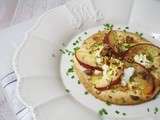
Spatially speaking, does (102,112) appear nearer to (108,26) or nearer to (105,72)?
(105,72)

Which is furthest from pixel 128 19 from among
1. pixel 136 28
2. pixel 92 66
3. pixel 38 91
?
pixel 38 91

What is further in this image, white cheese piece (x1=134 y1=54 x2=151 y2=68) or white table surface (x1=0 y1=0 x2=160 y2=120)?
white table surface (x1=0 y1=0 x2=160 y2=120)

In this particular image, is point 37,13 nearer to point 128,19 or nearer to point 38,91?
point 128,19

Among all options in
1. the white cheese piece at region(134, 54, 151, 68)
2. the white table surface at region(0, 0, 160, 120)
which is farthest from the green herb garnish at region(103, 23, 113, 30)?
the white cheese piece at region(134, 54, 151, 68)

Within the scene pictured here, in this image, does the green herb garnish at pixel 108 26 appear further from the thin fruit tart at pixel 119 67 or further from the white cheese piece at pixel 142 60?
the white cheese piece at pixel 142 60

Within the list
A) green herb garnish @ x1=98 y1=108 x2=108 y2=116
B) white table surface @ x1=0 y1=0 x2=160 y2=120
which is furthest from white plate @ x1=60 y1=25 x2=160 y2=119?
white table surface @ x1=0 y1=0 x2=160 y2=120

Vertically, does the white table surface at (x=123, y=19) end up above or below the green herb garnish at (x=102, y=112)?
above

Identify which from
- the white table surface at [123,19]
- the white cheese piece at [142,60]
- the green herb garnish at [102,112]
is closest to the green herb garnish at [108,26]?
the white table surface at [123,19]

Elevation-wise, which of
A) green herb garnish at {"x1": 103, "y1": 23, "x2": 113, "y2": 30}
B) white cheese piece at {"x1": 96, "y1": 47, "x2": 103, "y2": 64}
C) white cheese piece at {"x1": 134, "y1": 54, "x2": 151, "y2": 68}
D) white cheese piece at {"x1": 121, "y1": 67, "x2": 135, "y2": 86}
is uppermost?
green herb garnish at {"x1": 103, "y1": 23, "x2": 113, "y2": 30}

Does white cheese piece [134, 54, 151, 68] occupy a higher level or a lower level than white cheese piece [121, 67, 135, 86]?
higher

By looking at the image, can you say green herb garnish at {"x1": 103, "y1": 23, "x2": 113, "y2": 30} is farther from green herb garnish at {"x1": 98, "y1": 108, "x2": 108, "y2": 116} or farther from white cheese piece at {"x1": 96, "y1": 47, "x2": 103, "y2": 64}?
green herb garnish at {"x1": 98, "y1": 108, "x2": 108, "y2": 116}
